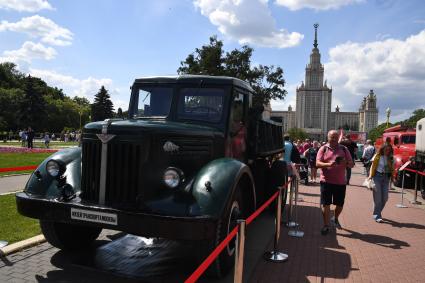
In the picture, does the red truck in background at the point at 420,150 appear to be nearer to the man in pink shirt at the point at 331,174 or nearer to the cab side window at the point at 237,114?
the man in pink shirt at the point at 331,174

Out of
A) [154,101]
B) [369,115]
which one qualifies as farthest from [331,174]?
[369,115]

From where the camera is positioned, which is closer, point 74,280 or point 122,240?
point 74,280

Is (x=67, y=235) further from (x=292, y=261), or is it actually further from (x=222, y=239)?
(x=292, y=261)

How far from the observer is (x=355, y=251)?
20.6 feet

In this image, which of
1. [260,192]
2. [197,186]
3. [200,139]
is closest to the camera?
[197,186]

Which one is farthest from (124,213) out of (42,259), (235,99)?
(235,99)

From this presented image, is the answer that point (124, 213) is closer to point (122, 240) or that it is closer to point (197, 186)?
point (197, 186)

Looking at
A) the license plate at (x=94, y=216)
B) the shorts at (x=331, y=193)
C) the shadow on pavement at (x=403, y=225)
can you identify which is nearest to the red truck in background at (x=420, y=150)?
the shadow on pavement at (x=403, y=225)

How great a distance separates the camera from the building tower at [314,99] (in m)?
172

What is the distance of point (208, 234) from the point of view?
3.97m

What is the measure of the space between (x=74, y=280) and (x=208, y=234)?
5.71 ft

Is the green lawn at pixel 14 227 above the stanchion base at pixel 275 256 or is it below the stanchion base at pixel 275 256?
above

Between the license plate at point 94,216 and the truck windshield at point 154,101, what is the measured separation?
2013 millimetres

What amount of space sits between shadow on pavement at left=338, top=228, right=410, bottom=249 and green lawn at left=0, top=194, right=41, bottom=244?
5357mm
